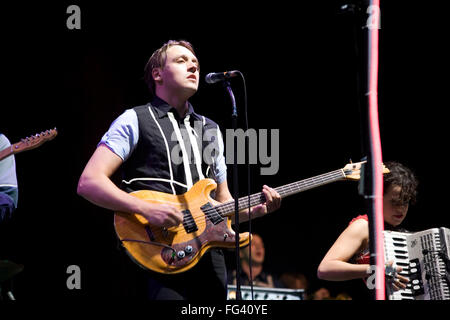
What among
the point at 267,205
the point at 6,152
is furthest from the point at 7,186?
the point at 267,205

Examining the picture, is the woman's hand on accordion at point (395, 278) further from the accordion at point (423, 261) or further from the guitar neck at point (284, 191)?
the guitar neck at point (284, 191)

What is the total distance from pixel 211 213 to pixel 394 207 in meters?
1.20

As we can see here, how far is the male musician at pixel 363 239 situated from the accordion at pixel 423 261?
0.08 meters

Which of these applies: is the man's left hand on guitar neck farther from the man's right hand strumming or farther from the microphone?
the microphone

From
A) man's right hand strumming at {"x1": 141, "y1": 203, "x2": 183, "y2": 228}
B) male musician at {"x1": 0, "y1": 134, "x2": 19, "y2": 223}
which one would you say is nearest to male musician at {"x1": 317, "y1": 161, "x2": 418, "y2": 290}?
man's right hand strumming at {"x1": 141, "y1": 203, "x2": 183, "y2": 228}

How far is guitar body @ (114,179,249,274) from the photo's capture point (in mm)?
2631

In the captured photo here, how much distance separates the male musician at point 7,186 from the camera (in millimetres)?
3532

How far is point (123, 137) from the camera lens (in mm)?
2814

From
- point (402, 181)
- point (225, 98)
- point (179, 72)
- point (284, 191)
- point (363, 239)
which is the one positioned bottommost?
point (363, 239)

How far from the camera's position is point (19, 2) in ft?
14.1

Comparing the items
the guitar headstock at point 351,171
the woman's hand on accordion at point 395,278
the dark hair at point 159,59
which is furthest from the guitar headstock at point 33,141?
the woman's hand on accordion at point 395,278

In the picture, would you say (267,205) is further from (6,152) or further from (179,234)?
(6,152)

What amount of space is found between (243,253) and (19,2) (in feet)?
12.1
